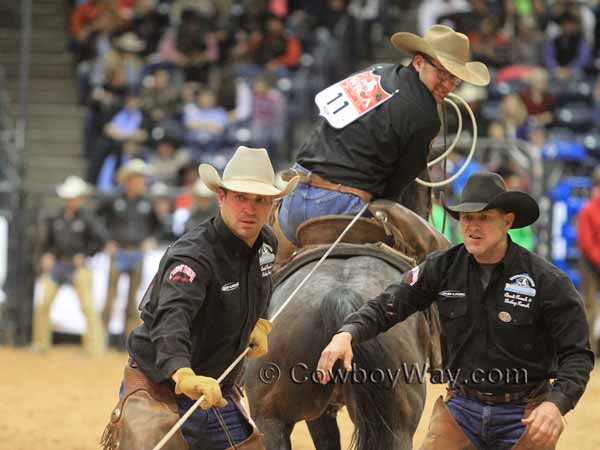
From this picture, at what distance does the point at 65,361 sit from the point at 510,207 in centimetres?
944

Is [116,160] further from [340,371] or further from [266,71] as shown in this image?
[340,371]

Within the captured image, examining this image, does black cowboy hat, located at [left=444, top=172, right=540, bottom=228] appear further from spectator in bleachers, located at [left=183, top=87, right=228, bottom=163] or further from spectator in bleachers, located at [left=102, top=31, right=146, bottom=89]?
spectator in bleachers, located at [left=102, top=31, right=146, bottom=89]

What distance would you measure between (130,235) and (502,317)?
380 inches

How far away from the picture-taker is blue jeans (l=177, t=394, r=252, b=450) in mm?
4820

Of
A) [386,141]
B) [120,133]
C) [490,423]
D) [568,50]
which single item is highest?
[386,141]

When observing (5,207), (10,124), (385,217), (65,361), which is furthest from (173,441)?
(10,124)

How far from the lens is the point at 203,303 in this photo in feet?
15.6

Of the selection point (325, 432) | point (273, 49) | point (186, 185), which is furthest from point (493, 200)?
point (273, 49)

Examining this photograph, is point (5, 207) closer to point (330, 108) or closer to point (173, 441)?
point (330, 108)

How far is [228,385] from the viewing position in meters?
5.04

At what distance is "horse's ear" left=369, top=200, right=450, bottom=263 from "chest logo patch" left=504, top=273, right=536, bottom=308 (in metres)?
1.40

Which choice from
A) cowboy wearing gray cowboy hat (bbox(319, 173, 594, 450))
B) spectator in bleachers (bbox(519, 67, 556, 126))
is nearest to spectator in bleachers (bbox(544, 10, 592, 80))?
spectator in bleachers (bbox(519, 67, 556, 126))

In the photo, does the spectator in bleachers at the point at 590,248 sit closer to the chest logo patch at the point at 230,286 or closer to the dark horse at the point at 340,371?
the dark horse at the point at 340,371

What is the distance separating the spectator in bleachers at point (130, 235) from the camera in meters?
14.0
